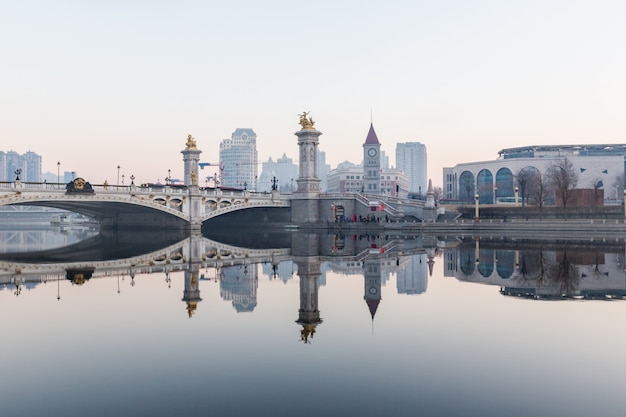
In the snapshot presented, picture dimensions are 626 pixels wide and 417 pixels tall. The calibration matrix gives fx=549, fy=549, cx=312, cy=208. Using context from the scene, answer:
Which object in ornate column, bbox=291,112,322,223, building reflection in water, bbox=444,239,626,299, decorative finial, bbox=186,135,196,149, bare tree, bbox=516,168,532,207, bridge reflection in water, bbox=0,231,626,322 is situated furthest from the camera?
bare tree, bbox=516,168,532,207

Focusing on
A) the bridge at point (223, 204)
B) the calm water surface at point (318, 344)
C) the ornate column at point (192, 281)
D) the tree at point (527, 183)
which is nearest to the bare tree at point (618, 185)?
the tree at point (527, 183)

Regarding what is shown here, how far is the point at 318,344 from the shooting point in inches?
601

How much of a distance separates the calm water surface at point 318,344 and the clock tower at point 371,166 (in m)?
149

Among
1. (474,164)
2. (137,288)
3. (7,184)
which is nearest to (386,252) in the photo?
(137,288)

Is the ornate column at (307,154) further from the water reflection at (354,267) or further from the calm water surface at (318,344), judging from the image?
the calm water surface at (318,344)

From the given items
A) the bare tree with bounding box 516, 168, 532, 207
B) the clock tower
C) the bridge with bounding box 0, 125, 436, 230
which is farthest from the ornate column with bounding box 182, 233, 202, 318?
the clock tower

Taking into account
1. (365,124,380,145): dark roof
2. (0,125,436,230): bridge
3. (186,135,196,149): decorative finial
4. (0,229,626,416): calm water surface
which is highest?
(365,124,380,145): dark roof

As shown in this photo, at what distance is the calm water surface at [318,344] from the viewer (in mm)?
10945

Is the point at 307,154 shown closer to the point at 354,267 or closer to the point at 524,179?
the point at 354,267

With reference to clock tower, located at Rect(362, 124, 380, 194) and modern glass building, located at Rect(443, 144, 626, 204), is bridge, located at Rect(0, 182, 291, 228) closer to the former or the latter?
modern glass building, located at Rect(443, 144, 626, 204)

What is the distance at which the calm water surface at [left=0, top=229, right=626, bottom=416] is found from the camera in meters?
10.9

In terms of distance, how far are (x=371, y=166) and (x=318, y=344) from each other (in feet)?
543

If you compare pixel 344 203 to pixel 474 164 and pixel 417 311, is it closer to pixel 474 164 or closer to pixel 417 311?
pixel 417 311

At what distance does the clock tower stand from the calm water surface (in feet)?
490
